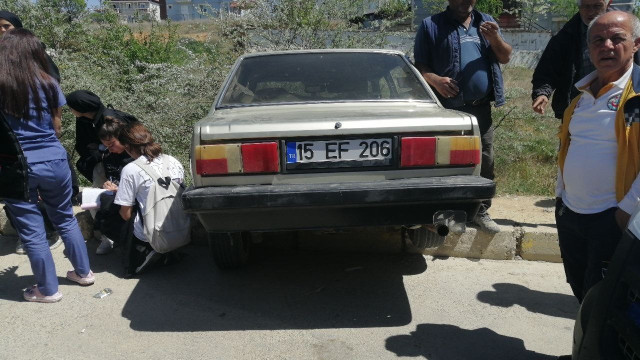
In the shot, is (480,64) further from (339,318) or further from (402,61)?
(339,318)

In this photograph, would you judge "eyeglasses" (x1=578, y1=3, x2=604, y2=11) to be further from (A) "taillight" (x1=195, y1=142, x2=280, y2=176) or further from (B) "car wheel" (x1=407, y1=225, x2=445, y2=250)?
(A) "taillight" (x1=195, y1=142, x2=280, y2=176)

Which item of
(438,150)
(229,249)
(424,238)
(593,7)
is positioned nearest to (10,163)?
(229,249)

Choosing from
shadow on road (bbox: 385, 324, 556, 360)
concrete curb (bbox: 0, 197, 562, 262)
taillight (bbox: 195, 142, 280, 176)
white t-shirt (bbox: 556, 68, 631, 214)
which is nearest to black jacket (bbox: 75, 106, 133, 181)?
concrete curb (bbox: 0, 197, 562, 262)

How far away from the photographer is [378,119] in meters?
3.12

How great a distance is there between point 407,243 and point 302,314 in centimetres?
128

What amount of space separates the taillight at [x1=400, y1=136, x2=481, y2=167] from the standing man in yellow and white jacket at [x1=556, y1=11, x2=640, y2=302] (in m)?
0.62

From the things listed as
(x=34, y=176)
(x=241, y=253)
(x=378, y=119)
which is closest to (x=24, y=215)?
(x=34, y=176)

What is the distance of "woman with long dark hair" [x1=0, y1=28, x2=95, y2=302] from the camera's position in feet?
11.0

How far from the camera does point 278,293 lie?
3760 millimetres

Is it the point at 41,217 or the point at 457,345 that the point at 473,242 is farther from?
the point at 41,217

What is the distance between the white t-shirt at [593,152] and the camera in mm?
2373

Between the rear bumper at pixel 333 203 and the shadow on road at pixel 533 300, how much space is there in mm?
864

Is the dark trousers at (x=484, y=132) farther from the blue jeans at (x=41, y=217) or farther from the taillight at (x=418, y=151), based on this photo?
the blue jeans at (x=41, y=217)

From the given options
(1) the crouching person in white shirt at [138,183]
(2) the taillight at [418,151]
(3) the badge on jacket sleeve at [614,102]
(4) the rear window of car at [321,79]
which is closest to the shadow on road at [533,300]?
(2) the taillight at [418,151]
